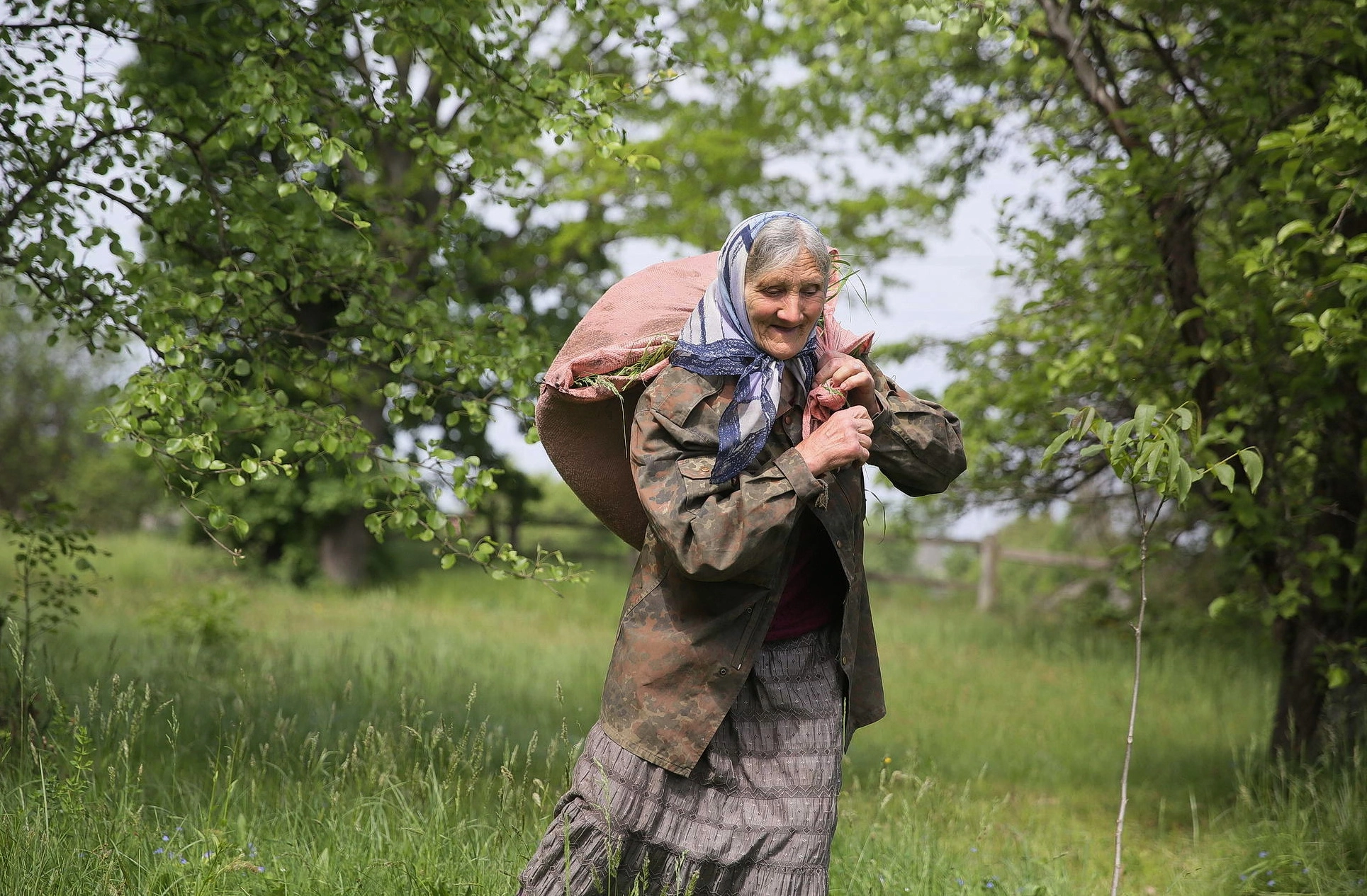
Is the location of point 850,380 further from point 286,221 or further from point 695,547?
point 286,221

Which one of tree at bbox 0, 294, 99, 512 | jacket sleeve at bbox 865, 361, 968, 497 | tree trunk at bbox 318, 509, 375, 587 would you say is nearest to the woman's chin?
jacket sleeve at bbox 865, 361, 968, 497

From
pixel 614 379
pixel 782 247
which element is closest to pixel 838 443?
pixel 782 247

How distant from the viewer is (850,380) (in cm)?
255

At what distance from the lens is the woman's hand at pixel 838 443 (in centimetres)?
239

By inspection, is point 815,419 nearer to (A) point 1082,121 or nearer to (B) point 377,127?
(B) point 377,127

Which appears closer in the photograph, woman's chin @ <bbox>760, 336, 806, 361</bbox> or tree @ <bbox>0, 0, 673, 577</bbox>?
woman's chin @ <bbox>760, 336, 806, 361</bbox>

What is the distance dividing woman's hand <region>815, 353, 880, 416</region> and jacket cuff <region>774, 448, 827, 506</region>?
0.79ft

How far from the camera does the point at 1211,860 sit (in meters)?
5.09

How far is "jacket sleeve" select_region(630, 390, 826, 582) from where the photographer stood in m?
2.31

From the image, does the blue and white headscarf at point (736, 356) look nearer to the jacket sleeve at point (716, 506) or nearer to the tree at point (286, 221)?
the jacket sleeve at point (716, 506)

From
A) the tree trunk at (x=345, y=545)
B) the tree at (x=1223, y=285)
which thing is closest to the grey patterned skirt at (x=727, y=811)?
the tree at (x=1223, y=285)

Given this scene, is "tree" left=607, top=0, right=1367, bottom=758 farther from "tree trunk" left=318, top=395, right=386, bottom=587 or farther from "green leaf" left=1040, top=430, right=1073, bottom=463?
"tree trunk" left=318, top=395, right=386, bottom=587

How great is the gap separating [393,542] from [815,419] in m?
15.7

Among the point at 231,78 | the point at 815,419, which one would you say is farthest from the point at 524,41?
the point at 815,419
